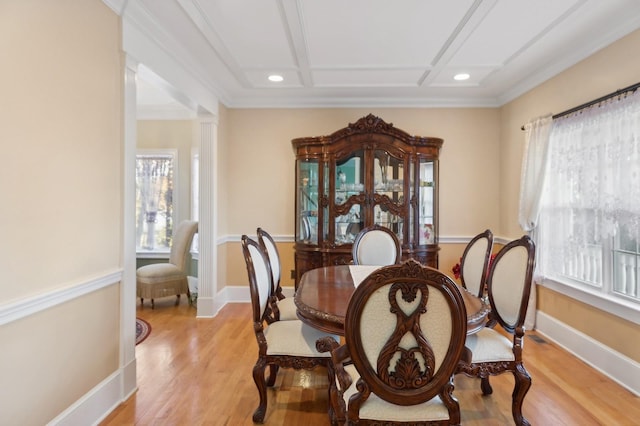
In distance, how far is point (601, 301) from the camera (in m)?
2.62

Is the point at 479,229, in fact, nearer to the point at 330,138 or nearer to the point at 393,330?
the point at 330,138

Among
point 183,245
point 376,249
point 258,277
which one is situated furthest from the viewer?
point 183,245

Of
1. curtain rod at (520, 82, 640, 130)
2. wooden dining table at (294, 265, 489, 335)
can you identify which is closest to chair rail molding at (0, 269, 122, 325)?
wooden dining table at (294, 265, 489, 335)

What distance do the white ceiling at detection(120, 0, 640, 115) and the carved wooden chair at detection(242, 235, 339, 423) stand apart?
156cm

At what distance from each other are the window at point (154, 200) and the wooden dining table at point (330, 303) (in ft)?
10.8

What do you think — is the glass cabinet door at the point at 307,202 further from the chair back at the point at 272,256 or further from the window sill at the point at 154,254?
the window sill at the point at 154,254

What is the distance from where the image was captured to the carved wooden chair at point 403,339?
48.6 inches

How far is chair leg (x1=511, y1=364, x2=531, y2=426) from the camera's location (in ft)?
5.97

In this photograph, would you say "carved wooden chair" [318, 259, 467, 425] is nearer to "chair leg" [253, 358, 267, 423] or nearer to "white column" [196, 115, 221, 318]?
"chair leg" [253, 358, 267, 423]

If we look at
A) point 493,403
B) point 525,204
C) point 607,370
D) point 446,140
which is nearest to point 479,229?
point 525,204

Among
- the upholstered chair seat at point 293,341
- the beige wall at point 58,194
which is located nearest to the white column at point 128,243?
the beige wall at point 58,194

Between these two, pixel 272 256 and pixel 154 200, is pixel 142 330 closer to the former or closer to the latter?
pixel 272 256

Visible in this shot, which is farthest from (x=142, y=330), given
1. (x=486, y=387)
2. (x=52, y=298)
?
(x=486, y=387)

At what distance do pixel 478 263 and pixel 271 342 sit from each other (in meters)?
1.52
